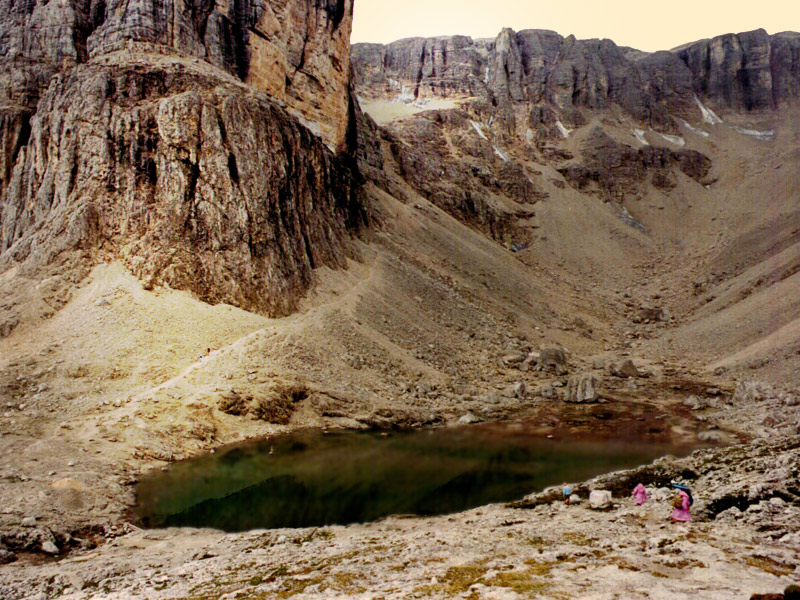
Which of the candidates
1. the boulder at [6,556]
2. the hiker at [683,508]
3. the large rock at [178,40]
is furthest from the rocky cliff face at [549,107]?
the boulder at [6,556]

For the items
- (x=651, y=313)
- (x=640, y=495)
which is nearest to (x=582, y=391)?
(x=640, y=495)

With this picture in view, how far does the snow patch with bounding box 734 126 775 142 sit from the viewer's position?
4530 inches

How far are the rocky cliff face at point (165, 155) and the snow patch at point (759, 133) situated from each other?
97.0 m

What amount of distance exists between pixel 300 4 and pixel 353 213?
95.7ft

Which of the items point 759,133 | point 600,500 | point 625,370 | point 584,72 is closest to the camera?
point 600,500

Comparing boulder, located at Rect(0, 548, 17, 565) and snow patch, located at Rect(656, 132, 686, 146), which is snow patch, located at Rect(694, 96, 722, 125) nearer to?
snow patch, located at Rect(656, 132, 686, 146)

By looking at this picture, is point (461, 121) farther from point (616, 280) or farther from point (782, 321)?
point (782, 321)

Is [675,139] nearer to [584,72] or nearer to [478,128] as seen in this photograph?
[584,72]

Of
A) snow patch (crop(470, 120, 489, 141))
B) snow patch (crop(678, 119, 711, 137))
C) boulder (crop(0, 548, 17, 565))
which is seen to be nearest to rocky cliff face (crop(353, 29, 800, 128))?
snow patch (crop(678, 119, 711, 137))

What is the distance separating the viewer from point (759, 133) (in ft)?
384

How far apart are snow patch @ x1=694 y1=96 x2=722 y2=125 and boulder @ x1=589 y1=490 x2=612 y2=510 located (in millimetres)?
129226

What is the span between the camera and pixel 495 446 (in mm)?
30438

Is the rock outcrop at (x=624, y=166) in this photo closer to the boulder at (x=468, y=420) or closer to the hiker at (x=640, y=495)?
the boulder at (x=468, y=420)

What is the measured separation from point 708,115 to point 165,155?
123 meters
